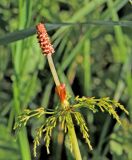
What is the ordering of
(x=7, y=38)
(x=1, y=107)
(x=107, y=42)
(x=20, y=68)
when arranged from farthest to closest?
(x=107, y=42)
(x=1, y=107)
(x=20, y=68)
(x=7, y=38)

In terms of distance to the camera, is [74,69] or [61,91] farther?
[74,69]

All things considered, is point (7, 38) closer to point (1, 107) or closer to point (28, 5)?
point (28, 5)

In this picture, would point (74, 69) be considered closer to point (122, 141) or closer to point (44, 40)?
point (122, 141)

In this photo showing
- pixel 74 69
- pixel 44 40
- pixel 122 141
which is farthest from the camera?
pixel 74 69

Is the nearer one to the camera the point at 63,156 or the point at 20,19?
the point at 20,19

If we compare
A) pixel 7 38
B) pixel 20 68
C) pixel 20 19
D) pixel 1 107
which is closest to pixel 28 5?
pixel 20 19

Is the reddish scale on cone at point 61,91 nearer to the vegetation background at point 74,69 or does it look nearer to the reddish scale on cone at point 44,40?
the reddish scale on cone at point 44,40

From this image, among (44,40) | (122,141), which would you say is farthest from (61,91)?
(122,141)

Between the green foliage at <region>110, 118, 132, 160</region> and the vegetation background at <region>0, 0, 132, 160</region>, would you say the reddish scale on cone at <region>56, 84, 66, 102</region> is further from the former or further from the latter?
the green foliage at <region>110, 118, 132, 160</region>

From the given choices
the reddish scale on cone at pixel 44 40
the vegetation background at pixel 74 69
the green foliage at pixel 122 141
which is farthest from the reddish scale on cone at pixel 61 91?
the green foliage at pixel 122 141

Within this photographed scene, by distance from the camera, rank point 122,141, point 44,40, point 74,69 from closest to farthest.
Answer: point 44,40 < point 122,141 < point 74,69
